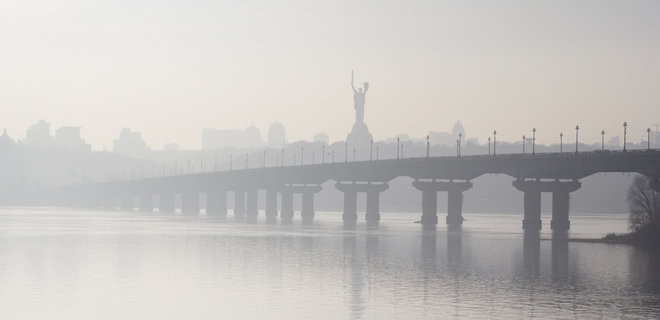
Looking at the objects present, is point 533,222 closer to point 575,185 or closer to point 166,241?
point 575,185

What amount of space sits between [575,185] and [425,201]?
36.2 metres

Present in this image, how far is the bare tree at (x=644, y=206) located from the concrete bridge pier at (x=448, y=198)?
48297mm

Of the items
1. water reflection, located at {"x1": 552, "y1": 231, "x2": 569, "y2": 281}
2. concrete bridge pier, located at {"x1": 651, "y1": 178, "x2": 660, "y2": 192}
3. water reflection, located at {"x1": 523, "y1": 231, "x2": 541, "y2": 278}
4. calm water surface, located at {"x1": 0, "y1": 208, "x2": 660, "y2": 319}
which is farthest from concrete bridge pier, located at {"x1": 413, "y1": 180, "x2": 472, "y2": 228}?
calm water surface, located at {"x1": 0, "y1": 208, "x2": 660, "y2": 319}

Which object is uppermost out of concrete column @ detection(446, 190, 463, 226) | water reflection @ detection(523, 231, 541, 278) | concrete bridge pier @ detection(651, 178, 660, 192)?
concrete bridge pier @ detection(651, 178, 660, 192)

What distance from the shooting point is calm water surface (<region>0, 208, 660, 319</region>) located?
53219mm

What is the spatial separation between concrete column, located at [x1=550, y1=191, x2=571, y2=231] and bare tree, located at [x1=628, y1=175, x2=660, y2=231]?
899 inches

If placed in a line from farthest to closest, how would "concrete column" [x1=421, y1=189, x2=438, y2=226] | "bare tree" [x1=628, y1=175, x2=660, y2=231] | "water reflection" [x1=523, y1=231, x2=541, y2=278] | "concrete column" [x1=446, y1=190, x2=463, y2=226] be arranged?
1. "concrete column" [x1=421, y1=189, x2=438, y2=226]
2. "concrete column" [x1=446, y1=190, x2=463, y2=226]
3. "bare tree" [x1=628, y1=175, x2=660, y2=231]
4. "water reflection" [x1=523, y1=231, x2=541, y2=278]

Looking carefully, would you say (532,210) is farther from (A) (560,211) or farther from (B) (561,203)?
(B) (561,203)

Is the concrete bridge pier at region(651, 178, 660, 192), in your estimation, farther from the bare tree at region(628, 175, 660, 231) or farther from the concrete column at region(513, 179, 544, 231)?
the concrete column at region(513, 179, 544, 231)

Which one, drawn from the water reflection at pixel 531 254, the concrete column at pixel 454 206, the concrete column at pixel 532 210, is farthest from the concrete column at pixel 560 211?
the concrete column at pixel 454 206

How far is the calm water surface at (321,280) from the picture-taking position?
175 feet

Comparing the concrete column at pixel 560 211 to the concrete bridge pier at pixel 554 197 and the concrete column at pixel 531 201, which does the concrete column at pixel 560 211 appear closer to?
the concrete bridge pier at pixel 554 197

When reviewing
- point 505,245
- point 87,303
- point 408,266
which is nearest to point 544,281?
point 408,266

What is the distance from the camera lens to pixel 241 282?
6638cm
